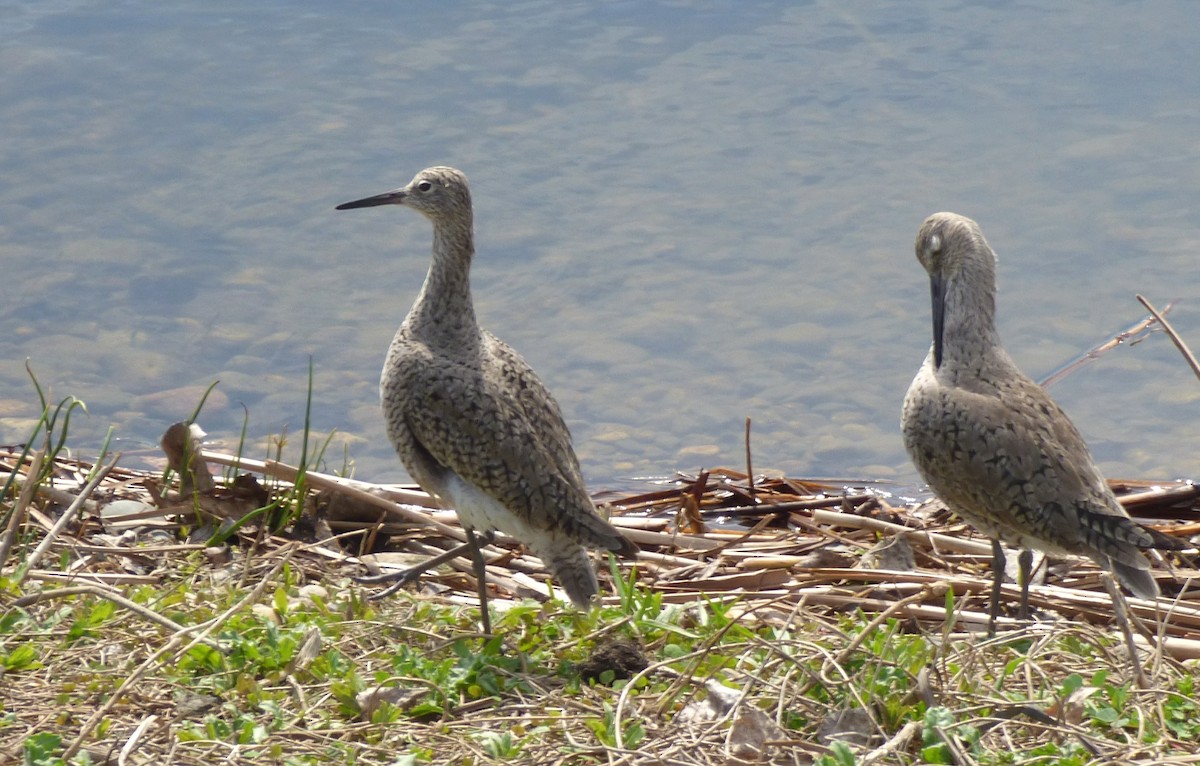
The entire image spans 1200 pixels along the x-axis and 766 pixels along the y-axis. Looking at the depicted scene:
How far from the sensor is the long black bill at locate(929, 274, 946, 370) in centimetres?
545

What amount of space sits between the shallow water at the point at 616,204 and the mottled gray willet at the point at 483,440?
2750mm

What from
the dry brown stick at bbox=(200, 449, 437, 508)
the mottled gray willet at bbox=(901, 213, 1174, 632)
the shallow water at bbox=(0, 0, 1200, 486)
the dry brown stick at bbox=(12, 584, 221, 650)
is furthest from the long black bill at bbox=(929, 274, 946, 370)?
the dry brown stick at bbox=(12, 584, 221, 650)

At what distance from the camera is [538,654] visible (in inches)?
177

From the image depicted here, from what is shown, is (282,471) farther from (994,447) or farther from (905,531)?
(994,447)

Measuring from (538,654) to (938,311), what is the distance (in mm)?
2077

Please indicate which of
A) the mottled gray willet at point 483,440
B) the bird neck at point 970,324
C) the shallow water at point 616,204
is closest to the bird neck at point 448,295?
the mottled gray willet at point 483,440

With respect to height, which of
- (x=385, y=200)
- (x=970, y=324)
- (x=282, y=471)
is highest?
(x=385, y=200)

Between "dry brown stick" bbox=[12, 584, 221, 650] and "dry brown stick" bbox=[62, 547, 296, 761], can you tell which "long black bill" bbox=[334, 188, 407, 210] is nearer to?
"dry brown stick" bbox=[62, 547, 296, 761]

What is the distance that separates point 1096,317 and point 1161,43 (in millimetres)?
3770

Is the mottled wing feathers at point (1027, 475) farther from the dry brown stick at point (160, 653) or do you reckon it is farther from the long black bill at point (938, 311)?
the dry brown stick at point (160, 653)

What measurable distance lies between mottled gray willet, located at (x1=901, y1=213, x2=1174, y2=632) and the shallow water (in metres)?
2.72

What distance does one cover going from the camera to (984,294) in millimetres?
5504

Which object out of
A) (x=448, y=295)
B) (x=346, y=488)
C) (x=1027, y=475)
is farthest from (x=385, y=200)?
(x=1027, y=475)

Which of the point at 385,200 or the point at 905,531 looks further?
the point at 385,200
